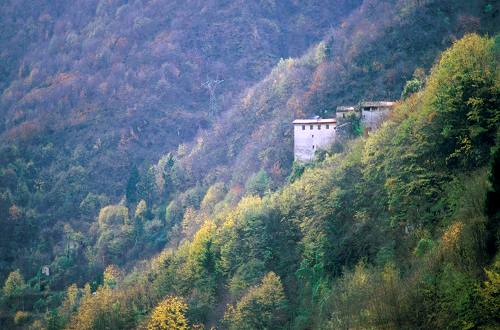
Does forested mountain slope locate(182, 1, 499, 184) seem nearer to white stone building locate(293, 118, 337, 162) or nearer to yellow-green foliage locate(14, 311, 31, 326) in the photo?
white stone building locate(293, 118, 337, 162)

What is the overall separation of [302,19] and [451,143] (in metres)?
134

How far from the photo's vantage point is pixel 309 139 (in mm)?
73188

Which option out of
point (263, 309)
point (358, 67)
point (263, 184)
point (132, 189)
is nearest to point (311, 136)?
point (263, 184)

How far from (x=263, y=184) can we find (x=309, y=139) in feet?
32.1

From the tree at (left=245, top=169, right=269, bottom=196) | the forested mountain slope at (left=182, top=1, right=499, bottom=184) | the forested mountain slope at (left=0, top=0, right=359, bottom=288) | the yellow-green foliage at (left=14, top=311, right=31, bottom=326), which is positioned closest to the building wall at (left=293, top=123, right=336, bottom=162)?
the forested mountain slope at (left=182, top=1, right=499, bottom=184)

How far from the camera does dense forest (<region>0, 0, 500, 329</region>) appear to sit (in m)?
46.5

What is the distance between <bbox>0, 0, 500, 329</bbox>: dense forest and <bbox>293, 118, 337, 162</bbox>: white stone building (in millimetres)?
2147

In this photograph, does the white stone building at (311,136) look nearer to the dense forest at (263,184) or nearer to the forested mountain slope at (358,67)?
the dense forest at (263,184)

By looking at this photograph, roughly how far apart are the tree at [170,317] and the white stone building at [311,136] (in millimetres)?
17913

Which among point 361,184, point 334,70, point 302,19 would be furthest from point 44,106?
point 361,184

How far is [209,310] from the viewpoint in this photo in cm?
6325

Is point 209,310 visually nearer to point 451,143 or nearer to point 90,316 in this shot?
point 90,316

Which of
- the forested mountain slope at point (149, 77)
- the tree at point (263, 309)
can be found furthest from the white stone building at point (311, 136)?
the forested mountain slope at point (149, 77)

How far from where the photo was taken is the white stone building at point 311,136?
2819 inches
